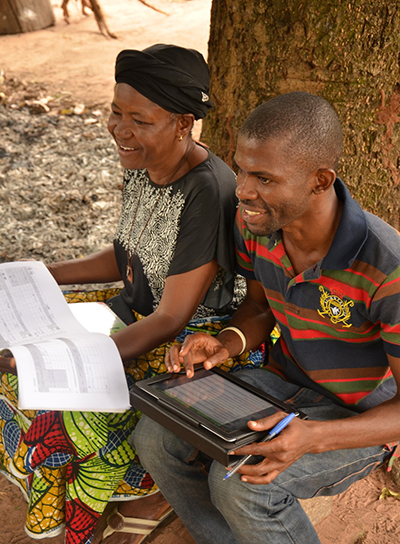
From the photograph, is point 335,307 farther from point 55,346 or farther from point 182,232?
point 55,346

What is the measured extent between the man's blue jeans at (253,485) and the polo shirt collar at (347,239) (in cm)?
52

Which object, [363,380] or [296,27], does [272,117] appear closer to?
[363,380]

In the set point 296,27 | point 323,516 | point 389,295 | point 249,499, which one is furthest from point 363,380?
point 296,27

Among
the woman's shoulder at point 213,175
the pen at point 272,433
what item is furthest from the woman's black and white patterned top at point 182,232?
the pen at point 272,433

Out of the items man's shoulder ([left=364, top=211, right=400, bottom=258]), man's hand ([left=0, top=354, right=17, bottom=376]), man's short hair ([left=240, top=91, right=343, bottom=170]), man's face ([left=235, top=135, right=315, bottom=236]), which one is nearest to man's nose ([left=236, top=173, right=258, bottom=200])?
man's face ([left=235, top=135, right=315, bottom=236])

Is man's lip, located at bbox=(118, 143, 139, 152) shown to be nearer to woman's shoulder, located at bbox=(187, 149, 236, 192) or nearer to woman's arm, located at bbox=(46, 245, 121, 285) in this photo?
→ woman's shoulder, located at bbox=(187, 149, 236, 192)

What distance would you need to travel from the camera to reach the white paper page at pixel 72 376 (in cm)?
186

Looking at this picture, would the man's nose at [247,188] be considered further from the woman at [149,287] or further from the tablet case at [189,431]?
the tablet case at [189,431]

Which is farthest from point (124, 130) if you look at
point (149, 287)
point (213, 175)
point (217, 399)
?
point (217, 399)

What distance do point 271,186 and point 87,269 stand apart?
1.22m

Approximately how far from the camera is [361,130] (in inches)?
107

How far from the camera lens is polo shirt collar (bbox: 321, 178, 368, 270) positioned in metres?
1.83

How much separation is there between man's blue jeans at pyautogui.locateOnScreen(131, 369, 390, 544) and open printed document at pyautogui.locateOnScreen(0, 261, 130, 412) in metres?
0.27

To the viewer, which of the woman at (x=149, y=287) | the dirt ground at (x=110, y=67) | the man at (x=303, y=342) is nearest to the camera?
the man at (x=303, y=342)
